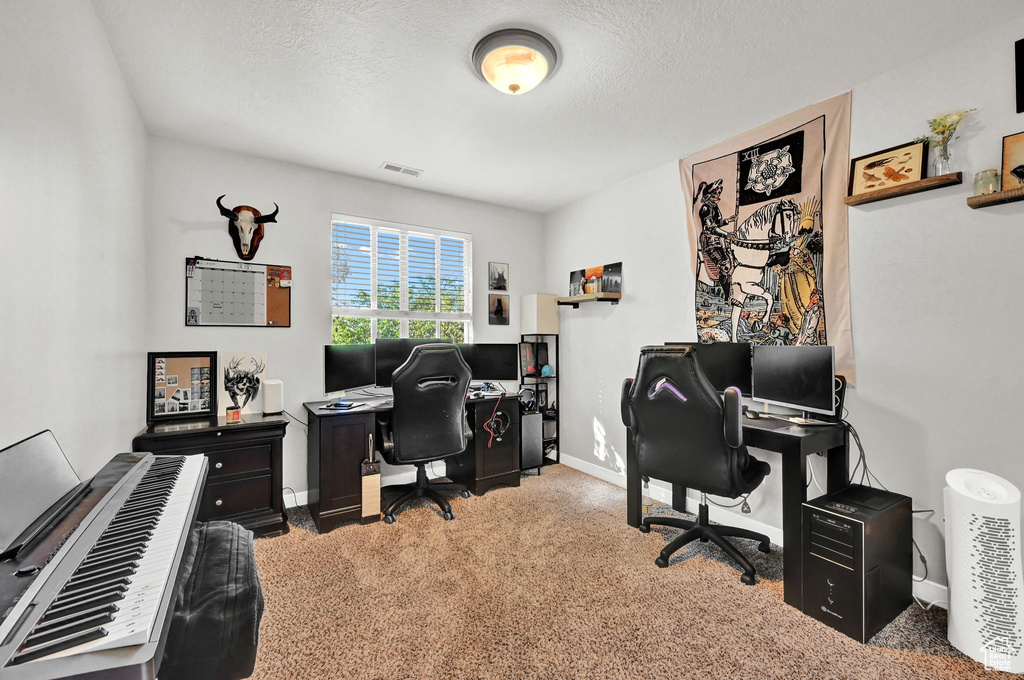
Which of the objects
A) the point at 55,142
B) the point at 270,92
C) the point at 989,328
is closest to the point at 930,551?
the point at 989,328

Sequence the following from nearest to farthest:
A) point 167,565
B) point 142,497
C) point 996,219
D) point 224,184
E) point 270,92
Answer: point 167,565 → point 142,497 → point 996,219 → point 270,92 → point 224,184

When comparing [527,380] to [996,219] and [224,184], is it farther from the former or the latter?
[996,219]

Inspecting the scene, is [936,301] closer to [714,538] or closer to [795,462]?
[795,462]

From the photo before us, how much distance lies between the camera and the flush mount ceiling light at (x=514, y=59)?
1.96 m

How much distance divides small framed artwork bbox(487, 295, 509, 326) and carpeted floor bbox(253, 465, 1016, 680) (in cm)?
207

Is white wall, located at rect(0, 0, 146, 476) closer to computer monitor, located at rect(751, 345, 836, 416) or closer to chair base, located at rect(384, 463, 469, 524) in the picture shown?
chair base, located at rect(384, 463, 469, 524)

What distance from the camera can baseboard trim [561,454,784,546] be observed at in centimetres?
281

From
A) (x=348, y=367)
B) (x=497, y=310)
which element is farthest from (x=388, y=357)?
(x=497, y=310)

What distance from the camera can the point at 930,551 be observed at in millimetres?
2123

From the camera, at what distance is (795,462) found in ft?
6.99

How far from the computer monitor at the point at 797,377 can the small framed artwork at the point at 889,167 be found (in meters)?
0.88

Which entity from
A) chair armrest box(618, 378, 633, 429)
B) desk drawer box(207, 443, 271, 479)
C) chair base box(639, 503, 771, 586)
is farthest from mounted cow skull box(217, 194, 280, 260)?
chair base box(639, 503, 771, 586)

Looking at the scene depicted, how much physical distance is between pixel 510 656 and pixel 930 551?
2.08m

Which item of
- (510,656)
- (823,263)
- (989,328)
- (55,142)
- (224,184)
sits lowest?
(510,656)
